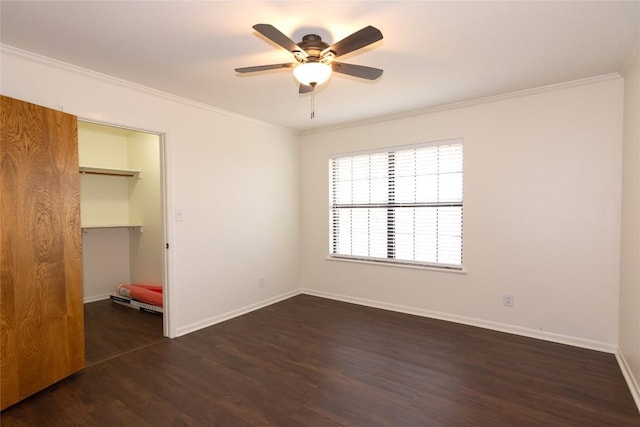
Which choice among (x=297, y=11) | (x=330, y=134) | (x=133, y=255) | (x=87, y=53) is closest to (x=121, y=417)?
(x=87, y=53)

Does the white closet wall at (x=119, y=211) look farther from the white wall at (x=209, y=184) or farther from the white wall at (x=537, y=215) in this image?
the white wall at (x=537, y=215)

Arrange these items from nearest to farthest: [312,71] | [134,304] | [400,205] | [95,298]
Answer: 1. [312,71]
2. [400,205]
3. [134,304]
4. [95,298]

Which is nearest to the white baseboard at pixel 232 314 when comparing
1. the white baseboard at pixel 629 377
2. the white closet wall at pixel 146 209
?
the white closet wall at pixel 146 209

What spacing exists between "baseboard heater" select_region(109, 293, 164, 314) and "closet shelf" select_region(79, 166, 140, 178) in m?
1.73

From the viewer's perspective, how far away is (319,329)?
3553 mm

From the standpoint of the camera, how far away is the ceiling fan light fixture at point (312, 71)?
1.99 m

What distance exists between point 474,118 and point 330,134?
1899 mm

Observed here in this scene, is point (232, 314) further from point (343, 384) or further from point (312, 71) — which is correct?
point (312, 71)

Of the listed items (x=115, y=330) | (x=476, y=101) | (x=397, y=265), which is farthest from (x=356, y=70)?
(x=115, y=330)

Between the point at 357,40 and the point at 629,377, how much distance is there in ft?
10.1

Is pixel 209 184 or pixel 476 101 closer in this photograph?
pixel 476 101

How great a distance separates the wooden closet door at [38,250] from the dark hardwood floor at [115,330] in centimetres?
44

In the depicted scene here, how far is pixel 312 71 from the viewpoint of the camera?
1993 mm

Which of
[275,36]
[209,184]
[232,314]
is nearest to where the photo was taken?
[275,36]
